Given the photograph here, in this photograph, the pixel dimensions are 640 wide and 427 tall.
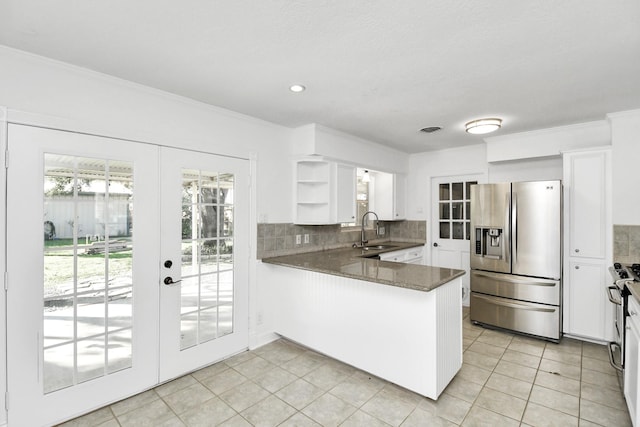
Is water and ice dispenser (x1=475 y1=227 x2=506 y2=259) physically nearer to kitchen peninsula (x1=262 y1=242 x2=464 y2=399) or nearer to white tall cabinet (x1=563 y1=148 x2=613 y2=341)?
white tall cabinet (x1=563 y1=148 x2=613 y2=341)

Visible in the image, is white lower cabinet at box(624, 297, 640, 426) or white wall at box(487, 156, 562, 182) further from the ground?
white wall at box(487, 156, 562, 182)

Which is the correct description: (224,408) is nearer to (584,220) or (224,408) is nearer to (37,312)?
(37,312)

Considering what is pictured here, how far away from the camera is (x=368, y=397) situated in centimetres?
236

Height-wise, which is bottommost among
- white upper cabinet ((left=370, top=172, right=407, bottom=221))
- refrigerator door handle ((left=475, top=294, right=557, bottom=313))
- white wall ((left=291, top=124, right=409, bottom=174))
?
refrigerator door handle ((left=475, top=294, right=557, bottom=313))

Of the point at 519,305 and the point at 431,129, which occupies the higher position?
the point at 431,129

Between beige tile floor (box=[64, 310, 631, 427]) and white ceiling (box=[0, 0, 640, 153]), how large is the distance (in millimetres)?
2401

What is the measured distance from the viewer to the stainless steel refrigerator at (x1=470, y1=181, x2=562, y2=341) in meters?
3.32

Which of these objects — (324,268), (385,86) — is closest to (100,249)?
(324,268)

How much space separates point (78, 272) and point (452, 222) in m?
4.68

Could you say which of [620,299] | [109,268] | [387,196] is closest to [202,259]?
[109,268]

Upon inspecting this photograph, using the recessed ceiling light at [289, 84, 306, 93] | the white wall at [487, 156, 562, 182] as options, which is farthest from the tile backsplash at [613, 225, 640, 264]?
the recessed ceiling light at [289, 84, 306, 93]

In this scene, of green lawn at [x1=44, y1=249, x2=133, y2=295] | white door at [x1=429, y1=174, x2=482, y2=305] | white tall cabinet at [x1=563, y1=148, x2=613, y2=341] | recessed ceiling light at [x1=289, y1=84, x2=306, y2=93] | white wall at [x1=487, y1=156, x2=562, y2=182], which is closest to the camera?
green lawn at [x1=44, y1=249, x2=133, y2=295]

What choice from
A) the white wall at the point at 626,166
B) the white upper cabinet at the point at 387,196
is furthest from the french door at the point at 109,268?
the white wall at the point at 626,166

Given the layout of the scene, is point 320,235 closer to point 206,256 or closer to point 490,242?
point 206,256
